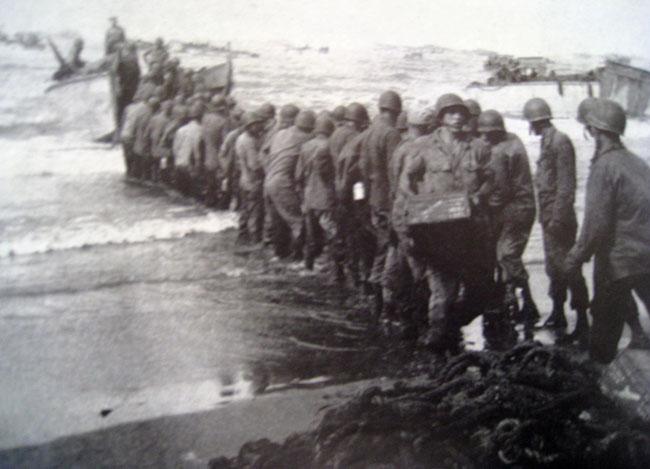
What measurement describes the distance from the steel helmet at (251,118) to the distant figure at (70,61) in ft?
2.68

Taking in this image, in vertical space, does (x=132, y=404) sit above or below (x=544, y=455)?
above

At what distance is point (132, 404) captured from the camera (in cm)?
275

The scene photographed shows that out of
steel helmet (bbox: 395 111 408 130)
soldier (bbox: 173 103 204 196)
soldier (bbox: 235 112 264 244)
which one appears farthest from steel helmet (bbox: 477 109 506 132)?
soldier (bbox: 173 103 204 196)

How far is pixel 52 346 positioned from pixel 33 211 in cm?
51

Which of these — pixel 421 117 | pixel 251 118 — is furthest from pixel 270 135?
pixel 421 117

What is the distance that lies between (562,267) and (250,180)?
1744mm

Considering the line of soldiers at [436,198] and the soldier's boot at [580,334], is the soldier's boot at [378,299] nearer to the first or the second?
the line of soldiers at [436,198]

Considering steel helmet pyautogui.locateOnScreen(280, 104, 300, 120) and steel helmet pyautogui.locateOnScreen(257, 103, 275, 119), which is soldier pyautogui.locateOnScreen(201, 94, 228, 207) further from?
steel helmet pyautogui.locateOnScreen(280, 104, 300, 120)

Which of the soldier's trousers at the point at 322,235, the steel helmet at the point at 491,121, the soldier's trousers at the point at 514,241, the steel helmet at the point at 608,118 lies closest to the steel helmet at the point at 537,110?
the steel helmet at the point at 491,121

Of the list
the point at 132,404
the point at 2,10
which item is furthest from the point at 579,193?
the point at 2,10

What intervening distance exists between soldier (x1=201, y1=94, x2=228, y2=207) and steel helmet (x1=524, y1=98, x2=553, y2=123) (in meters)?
1.34

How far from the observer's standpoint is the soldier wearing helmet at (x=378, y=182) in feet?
11.9

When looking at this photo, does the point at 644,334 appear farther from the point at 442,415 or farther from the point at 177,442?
the point at 177,442

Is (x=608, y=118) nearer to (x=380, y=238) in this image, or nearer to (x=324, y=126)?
(x=380, y=238)
